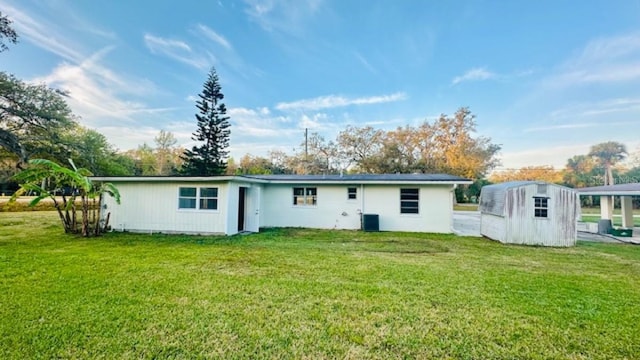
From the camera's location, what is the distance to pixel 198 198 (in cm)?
1087

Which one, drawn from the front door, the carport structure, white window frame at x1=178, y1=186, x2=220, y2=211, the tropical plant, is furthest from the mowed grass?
the carport structure

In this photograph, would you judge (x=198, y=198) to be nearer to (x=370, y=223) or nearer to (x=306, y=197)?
(x=306, y=197)

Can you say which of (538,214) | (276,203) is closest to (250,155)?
(276,203)

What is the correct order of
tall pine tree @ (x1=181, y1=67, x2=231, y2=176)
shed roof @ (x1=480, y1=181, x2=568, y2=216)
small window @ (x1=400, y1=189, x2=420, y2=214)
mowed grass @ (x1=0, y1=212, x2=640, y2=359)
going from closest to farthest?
mowed grass @ (x1=0, y1=212, x2=640, y2=359)
shed roof @ (x1=480, y1=181, x2=568, y2=216)
small window @ (x1=400, y1=189, x2=420, y2=214)
tall pine tree @ (x1=181, y1=67, x2=231, y2=176)

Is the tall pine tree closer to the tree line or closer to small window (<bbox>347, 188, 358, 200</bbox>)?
the tree line

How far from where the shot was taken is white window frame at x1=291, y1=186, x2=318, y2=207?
13.5 metres

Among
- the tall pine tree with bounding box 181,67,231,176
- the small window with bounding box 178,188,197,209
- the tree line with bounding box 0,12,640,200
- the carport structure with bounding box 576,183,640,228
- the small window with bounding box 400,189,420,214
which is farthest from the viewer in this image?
the tall pine tree with bounding box 181,67,231,176

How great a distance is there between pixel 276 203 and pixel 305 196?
4.96ft

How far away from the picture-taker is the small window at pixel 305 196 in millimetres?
13555

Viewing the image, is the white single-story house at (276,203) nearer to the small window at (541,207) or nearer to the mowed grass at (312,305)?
the small window at (541,207)

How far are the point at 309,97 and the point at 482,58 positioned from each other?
11866 millimetres

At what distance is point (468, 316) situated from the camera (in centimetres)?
370

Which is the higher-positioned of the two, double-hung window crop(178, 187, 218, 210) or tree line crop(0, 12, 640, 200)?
tree line crop(0, 12, 640, 200)

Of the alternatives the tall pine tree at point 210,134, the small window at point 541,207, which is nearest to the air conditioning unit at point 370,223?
the small window at point 541,207
